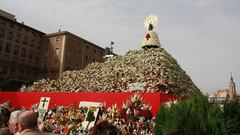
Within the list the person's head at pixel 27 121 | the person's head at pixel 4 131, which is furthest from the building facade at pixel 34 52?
the person's head at pixel 27 121

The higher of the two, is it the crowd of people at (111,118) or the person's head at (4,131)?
the person's head at (4,131)

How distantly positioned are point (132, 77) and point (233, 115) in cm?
1780

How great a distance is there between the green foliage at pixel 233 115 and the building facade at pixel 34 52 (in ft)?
181

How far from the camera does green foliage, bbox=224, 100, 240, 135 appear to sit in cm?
1002

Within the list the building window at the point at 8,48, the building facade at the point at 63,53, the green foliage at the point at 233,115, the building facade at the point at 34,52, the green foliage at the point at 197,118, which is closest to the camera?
the green foliage at the point at 197,118

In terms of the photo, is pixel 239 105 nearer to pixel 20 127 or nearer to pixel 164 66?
pixel 20 127

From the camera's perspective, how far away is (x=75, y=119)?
19484mm

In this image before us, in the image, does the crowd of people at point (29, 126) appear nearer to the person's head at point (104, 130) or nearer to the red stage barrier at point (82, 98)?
the person's head at point (104, 130)

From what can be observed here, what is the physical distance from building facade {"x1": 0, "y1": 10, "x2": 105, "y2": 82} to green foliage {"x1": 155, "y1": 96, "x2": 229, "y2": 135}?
5423 centimetres

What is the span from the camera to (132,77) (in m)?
28.0

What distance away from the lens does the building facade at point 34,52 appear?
6181 centimetres

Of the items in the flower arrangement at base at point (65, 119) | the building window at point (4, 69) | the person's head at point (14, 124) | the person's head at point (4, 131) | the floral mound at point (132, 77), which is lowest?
the flower arrangement at base at point (65, 119)

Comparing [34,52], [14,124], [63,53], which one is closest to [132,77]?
[14,124]

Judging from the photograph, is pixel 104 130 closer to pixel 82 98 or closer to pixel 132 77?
pixel 82 98
